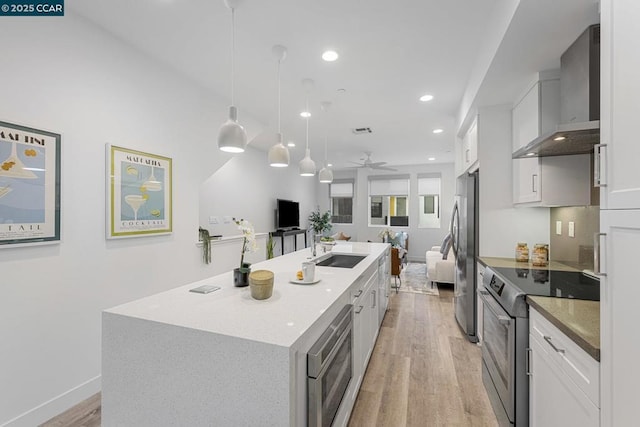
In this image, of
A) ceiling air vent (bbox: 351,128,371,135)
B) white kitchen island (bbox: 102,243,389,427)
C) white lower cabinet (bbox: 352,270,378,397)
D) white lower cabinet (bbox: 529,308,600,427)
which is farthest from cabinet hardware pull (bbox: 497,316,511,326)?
ceiling air vent (bbox: 351,128,371,135)

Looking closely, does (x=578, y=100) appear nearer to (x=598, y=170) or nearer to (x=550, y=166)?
(x=550, y=166)

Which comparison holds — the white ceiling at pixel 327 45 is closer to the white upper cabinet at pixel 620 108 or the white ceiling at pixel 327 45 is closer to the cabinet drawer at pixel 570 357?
the white upper cabinet at pixel 620 108

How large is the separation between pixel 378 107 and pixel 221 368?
3.54 meters

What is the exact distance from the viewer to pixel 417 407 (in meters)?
1.99

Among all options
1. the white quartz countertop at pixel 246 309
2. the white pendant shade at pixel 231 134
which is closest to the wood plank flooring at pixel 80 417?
the white quartz countertop at pixel 246 309

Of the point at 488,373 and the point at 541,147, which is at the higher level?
the point at 541,147

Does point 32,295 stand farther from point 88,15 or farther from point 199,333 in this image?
point 88,15

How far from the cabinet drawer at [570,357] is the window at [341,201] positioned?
755 cm

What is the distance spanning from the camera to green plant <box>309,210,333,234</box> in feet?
27.3

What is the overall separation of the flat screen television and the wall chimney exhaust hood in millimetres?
5182

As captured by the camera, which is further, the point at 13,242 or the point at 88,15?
the point at 88,15

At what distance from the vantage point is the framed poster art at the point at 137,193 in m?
2.24

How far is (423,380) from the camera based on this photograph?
90.7 inches

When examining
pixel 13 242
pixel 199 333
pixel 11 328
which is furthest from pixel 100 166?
pixel 199 333
